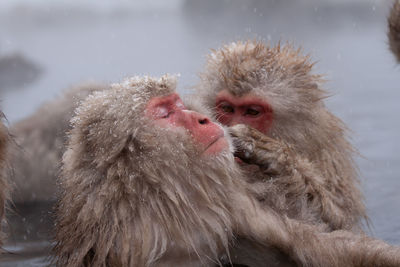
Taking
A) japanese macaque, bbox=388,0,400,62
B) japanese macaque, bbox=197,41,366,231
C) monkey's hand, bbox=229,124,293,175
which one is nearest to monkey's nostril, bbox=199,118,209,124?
monkey's hand, bbox=229,124,293,175

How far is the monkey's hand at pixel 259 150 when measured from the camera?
2787 mm

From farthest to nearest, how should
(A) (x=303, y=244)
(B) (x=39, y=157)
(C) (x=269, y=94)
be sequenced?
(B) (x=39, y=157) < (C) (x=269, y=94) < (A) (x=303, y=244)

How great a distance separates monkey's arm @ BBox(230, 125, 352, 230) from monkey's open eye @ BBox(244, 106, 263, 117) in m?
0.44

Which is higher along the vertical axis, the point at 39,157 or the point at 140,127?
the point at 140,127

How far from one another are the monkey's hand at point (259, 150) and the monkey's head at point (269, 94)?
479mm

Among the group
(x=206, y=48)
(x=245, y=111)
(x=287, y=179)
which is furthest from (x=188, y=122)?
(x=206, y=48)

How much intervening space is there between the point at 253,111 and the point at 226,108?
0.48 ft

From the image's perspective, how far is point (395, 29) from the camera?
11.5ft

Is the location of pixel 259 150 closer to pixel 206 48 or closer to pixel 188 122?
pixel 188 122

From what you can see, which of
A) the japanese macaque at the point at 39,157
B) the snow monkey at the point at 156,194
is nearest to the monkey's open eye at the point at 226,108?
the snow monkey at the point at 156,194

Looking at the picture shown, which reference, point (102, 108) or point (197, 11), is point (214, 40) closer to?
point (197, 11)

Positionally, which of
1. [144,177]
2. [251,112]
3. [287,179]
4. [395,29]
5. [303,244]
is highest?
[395,29]

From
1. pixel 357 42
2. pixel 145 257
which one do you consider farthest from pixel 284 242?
pixel 357 42

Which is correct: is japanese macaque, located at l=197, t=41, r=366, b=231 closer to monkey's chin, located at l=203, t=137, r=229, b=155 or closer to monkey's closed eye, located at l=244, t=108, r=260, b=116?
monkey's closed eye, located at l=244, t=108, r=260, b=116
